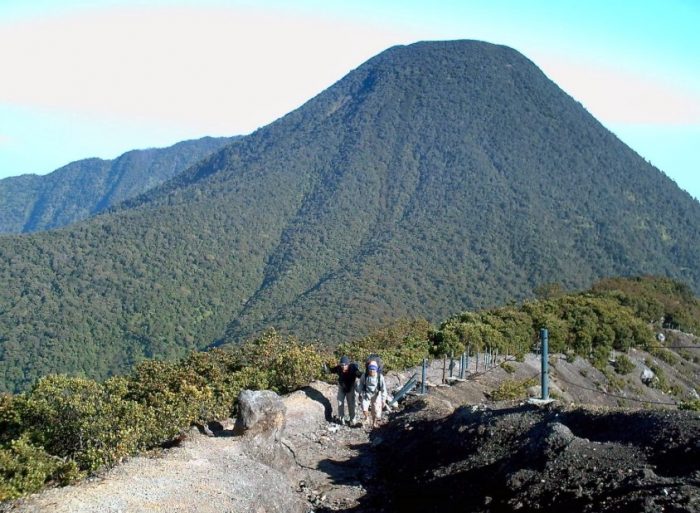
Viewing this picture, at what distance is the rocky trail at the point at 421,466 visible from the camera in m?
7.57

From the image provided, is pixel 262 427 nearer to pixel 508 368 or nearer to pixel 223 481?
pixel 223 481

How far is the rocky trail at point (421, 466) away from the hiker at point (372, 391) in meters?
0.37

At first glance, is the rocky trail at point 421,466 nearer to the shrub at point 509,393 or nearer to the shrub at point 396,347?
the shrub at point 509,393

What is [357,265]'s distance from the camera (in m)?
106

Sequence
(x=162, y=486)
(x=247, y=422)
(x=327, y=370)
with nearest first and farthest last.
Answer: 1. (x=162, y=486)
2. (x=247, y=422)
3. (x=327, y=370)

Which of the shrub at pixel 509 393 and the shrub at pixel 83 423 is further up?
the shrub at pixel 83 423

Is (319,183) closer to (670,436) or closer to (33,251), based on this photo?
(33,251)

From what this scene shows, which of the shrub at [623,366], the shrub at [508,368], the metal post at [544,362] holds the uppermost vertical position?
the metal post at [544,362]

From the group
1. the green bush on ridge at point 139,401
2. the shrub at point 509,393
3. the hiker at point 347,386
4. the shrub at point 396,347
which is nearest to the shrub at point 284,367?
the green bush on ridge at point 139,401

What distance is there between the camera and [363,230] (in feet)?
420

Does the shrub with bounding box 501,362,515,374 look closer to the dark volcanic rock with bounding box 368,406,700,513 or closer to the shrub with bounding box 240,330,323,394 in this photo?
the shrub with bounding box 240,330,323,394

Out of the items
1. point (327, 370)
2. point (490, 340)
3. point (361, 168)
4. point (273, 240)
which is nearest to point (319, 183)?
point (361, 168)

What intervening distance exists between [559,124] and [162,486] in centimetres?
17635

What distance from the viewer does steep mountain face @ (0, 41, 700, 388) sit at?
90062 mm
